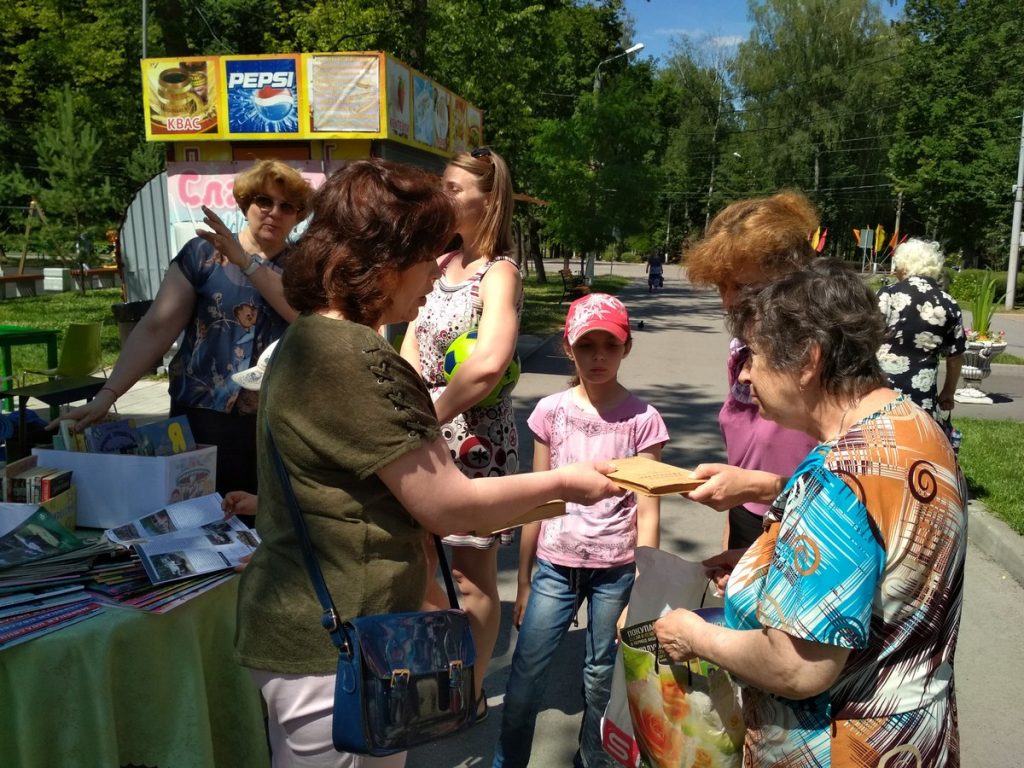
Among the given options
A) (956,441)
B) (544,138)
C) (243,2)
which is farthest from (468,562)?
(243,2)

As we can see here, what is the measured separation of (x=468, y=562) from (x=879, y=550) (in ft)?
5.76

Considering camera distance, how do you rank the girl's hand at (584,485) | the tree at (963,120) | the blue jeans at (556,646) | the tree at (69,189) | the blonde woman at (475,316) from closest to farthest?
the girl's hand at (584,485) → the blue jeans at (556,646) → the blonde woman at (475,316) → the tree at (69,189) → the tree at (963,120)

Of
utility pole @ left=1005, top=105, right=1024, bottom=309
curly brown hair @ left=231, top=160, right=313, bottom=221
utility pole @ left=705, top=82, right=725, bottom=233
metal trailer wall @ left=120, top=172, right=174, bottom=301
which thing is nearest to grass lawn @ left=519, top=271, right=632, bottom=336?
metal trailer wall @ left=120, top=172, right=174, bottom=301

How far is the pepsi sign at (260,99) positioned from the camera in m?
9.79

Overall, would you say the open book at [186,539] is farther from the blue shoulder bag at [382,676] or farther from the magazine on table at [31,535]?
the blue shoulder bag at [382,676]

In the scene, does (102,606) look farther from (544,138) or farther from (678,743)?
(544,138)

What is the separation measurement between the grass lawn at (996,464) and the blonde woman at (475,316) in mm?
4438

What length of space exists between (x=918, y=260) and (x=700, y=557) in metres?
2.49

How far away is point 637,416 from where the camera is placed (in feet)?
9.22

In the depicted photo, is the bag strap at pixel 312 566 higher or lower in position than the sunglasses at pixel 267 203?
lower

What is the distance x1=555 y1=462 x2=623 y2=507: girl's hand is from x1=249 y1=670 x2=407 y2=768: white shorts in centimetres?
62

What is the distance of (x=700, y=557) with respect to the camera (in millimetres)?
5270

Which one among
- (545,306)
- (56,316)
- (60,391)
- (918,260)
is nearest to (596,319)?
(918,260)

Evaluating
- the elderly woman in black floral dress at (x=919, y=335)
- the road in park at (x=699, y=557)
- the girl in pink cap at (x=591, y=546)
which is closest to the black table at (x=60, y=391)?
the road in park at (x=699, y=557)
